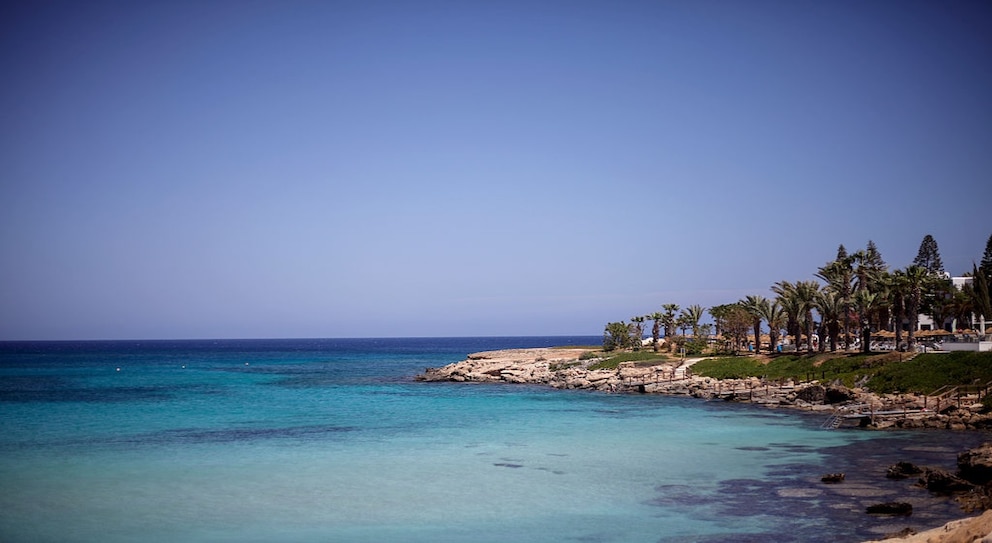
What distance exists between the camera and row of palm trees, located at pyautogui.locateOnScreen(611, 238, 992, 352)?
62.4 meters

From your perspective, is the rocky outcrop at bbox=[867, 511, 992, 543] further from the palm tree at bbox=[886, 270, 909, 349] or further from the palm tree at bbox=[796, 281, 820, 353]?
the palm tree at bbox=[796, 281, 820, 353]

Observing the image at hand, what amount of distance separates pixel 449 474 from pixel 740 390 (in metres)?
38.1

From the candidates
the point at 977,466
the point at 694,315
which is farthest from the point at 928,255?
the point at 977,466

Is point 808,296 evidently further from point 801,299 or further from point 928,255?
point 928,255

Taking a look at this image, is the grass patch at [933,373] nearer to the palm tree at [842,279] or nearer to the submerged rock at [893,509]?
the palm tree at [842,279]

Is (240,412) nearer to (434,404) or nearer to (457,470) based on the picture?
(434,404)

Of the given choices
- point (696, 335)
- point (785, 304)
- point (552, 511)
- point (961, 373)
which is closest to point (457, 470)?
point (552, 511)

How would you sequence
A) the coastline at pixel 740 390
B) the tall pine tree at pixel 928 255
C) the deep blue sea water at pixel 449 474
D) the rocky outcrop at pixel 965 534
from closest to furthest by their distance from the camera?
1. the rocky outcrop at pixel 965 534
2. the deep blue sea water at pixel 449 474
3. the coastline at pixel 740 390
4. the tall pine tree at pixel 928 255

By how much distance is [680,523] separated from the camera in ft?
77.6

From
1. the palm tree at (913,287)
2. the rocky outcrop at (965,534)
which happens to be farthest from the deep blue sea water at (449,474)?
the palm tree at (913,287)

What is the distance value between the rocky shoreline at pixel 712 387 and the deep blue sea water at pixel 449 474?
2938 mm

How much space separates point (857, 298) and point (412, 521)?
5408 cm

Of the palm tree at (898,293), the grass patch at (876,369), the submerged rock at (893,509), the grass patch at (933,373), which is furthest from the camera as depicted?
the palm tree at (898,293)

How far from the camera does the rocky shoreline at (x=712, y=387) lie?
43750 mm
